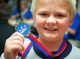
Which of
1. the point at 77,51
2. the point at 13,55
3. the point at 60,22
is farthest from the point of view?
the point at 77,51

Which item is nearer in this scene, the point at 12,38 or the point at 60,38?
the point at 12,38

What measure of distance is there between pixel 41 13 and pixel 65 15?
13cm

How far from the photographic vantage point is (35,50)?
1479 mm

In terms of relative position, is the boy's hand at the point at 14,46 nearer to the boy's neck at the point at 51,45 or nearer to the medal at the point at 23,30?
the medal at the point at 23,30

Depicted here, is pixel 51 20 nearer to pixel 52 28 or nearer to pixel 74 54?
pixel 52 28

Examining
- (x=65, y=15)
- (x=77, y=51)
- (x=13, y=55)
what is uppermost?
(x=65, y=15)

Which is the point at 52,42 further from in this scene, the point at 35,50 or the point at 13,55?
the point at 13,55

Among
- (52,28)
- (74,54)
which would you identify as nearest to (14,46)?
(52,28)

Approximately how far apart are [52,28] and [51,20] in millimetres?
47

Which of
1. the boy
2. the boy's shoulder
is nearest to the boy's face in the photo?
the boy

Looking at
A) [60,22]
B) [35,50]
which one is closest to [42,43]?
[35,50]

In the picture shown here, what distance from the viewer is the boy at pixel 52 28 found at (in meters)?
1.40

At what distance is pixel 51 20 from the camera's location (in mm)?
1375

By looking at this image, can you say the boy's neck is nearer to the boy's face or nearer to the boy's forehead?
the boy's face
